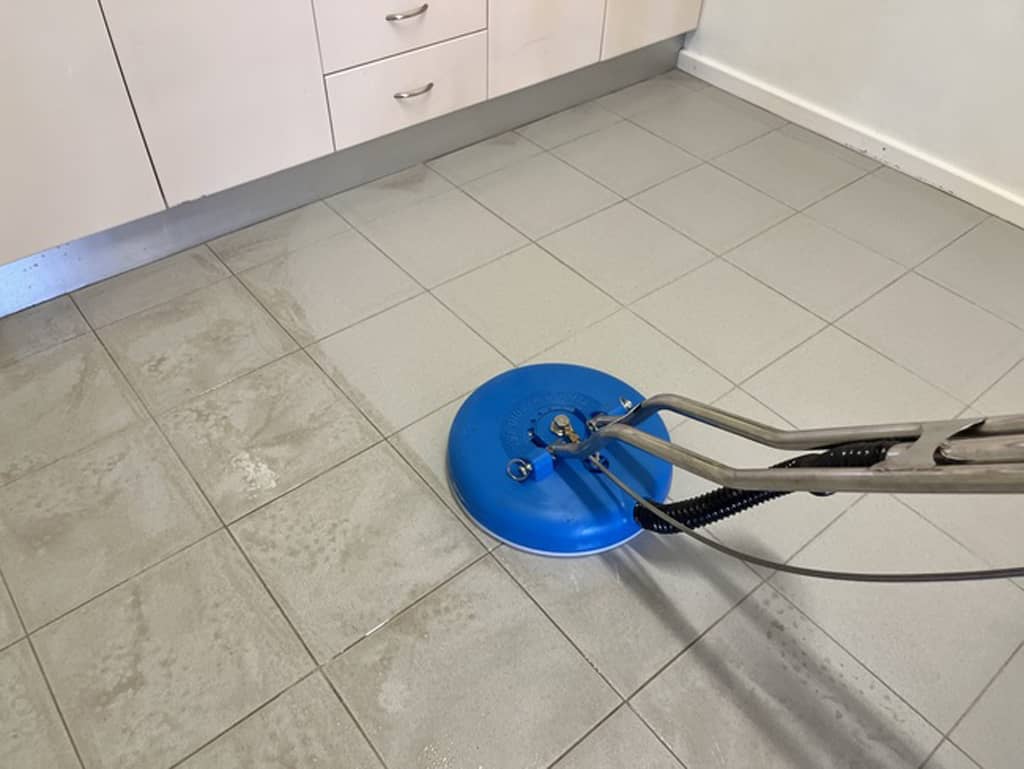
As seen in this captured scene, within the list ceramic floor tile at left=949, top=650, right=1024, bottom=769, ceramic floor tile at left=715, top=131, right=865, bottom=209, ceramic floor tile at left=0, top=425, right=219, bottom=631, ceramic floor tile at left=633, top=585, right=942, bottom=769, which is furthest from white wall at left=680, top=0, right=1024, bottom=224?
ceramic floor tile at left=0, top=425, right=219, bottom=631

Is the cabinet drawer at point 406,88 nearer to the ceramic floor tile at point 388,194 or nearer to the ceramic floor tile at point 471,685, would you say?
the ceramic floor tile at point 388,194

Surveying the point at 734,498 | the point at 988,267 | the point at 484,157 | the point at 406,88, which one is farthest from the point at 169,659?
the point at 988,267

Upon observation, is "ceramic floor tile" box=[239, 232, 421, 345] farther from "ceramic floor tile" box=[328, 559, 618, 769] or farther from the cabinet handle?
"ceramic floor tile" box=[328, 559, 618, 769]

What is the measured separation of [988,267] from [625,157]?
96cm

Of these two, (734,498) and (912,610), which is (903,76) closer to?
(912,610)

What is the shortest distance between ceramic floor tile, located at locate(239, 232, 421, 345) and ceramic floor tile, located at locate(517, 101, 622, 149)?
0.70 meters

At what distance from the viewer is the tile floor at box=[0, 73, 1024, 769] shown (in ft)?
3.87

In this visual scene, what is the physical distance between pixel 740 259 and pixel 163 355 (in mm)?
1317

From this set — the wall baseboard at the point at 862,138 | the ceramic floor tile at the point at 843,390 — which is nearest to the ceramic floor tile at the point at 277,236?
the ceramic floor tile at the point at 843,390

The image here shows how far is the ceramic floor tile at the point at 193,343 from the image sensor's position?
1641mm

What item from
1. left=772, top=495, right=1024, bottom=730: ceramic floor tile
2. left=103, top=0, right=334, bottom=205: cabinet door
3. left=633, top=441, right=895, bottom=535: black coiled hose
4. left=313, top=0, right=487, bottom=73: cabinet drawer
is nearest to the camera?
left=633, top=441, right=895, bottom=535: black coiled hose

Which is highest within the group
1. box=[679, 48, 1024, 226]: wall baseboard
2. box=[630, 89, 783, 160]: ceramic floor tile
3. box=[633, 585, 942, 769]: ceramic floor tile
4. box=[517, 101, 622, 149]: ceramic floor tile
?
box=[679, 48, 1024, 226]: wall baseboard

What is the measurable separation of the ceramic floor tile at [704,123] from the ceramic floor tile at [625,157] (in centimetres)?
5

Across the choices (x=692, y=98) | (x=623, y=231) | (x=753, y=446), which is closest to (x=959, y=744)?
(x=753, y=446)
